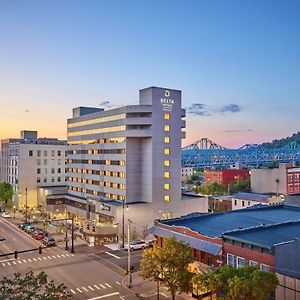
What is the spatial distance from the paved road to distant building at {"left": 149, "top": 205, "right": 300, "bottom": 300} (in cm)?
1057

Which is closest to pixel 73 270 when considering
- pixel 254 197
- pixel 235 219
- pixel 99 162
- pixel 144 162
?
pixel 235 219

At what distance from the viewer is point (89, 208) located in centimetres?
10538

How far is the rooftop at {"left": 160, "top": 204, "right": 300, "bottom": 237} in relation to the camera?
194 feet

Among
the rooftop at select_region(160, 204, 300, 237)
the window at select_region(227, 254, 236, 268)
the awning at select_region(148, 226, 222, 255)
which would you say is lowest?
the window at select_region(227, 254, 236, 268)

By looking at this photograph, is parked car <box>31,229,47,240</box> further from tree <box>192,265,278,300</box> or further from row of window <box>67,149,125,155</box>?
tree <box>192,265,278,300</box>

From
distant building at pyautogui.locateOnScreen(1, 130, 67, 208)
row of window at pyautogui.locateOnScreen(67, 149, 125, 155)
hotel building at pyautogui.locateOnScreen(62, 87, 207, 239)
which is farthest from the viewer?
distant building at pyautogui.locateOnScreen(1, 130, 67, 208)

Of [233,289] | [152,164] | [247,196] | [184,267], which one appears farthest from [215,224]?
[247,196]

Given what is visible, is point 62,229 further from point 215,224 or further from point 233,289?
point 233,289

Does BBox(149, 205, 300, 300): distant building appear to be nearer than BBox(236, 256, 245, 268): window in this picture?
Yes

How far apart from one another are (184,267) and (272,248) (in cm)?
1021

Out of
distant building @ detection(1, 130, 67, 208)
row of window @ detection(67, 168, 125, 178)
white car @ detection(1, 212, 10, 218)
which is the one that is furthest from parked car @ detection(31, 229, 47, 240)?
distant building @ detection(1, 130, 67, 208)

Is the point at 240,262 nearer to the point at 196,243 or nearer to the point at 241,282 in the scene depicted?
the point at 196,243

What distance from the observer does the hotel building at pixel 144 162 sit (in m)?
93.4

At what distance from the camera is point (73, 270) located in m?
62.6
